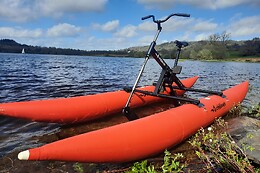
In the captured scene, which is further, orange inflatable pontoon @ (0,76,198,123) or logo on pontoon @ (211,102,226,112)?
logo on pontoon @ (211,102,226,112)

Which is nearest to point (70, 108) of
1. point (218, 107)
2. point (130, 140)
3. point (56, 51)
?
point (130, 140)

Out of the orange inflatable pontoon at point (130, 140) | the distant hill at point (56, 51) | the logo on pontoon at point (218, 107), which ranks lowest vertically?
the orange inflatable pontoon at point (130, 140)

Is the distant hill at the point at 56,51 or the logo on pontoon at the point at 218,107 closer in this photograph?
the logo on pontoon at the point at 218,107

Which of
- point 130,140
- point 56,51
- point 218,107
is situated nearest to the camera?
point 130,140

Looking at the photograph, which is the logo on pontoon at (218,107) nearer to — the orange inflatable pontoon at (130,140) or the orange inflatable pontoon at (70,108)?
the orange inflatable pontoon at (130,140)

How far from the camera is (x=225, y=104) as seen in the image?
7.30 meters

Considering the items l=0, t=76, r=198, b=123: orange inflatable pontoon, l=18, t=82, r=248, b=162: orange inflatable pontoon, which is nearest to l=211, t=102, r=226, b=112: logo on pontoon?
l=18, t=82, r=248, b=162: orange inflatable pontoon

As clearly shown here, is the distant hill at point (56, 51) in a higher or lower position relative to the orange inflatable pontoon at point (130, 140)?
higher

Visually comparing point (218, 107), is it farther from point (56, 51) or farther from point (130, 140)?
point (56, 51)

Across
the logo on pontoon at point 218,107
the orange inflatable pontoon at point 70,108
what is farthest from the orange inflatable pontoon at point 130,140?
the orange inflatable pontoon at point 70,108

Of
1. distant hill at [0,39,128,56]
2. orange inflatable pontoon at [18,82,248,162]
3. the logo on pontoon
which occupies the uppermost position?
distant hill at [0,39,128,56]

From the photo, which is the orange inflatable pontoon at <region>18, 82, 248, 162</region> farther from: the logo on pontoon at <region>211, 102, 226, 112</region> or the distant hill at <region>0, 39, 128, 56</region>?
the distant hill at <region>0, 39, 128, 56</region>

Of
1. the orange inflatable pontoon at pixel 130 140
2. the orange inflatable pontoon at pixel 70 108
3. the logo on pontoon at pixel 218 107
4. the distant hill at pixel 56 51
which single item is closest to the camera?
the orange inflatable pontoon at pixel 130 140

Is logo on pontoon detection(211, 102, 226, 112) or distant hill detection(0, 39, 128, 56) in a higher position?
distant hill detection(0, 39, 128, 56)
